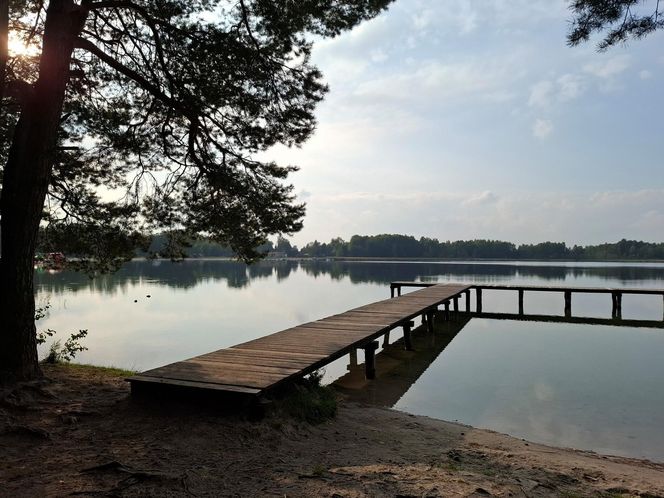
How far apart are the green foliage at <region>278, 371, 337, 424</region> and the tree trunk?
314 cm

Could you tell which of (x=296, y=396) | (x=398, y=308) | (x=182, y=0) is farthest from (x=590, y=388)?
(x=182, y=0)

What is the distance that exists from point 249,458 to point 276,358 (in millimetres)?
2891

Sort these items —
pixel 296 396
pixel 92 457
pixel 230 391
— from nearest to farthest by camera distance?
pixel 92 457 < pixel 230 391 < pixel 296 396

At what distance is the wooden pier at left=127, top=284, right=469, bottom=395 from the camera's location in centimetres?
570

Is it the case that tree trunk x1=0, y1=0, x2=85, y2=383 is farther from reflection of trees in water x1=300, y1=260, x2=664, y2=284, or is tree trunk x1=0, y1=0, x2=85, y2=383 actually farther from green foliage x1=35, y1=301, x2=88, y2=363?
reflection of trees in water x1=300, y1=260, x2=664, y2=284

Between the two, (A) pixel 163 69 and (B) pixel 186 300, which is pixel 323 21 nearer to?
(A) pixel 163 69

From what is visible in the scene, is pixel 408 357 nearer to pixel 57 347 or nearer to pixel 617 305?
pixel 57 347

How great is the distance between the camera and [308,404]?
239 inches

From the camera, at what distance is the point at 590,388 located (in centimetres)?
1026

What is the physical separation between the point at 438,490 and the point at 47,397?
437 centimetres

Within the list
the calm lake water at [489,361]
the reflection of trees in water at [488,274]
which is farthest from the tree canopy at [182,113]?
the reflection of trees in water at [488,274]

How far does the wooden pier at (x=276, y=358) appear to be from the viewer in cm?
570

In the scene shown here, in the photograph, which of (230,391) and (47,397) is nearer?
(230,391)

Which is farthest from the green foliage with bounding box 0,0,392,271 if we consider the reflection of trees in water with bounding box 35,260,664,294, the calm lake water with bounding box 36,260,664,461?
the reflection of trees in water with bounding box 35,260,664,294
